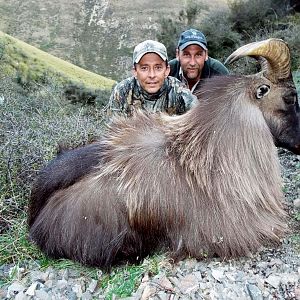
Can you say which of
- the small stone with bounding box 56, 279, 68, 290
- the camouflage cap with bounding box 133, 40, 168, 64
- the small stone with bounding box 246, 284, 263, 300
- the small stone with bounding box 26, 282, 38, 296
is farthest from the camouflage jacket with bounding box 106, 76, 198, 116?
the small stone with bounding box 246, 284, 263, 300

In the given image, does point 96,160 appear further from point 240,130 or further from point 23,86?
point 23,86

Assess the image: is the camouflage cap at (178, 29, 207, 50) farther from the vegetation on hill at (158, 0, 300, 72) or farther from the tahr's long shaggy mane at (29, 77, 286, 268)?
the vegetation on hill at (158, 0, 300, 72)

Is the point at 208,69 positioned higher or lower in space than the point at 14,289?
higher

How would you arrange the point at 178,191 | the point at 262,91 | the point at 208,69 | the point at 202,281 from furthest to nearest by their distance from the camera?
the point at 208,69
the point at 262,91
the point at 178,191
the point at 202,281

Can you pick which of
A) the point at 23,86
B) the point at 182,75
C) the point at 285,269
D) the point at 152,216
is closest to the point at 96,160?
the point at 152,216

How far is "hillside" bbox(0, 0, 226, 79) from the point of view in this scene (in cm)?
3056

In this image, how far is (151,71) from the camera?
15.7 feet

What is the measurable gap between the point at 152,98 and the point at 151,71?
13.2 inches

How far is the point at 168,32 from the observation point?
16312 mm

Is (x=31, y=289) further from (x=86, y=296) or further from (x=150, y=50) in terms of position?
(x=150, y=50)

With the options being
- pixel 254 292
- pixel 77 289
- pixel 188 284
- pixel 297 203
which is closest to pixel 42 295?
pixel 77 289

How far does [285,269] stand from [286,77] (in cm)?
148

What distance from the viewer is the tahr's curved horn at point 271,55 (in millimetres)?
3811

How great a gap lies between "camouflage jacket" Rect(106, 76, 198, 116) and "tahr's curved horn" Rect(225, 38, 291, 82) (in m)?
1.06
